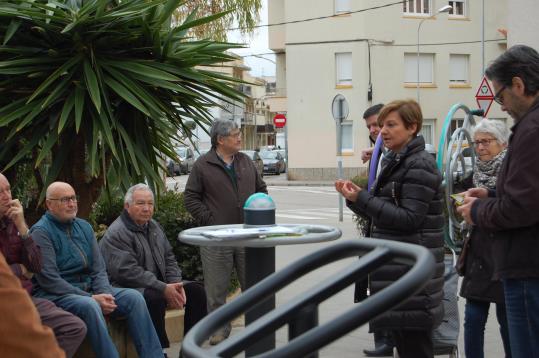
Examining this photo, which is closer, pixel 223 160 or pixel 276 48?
pixel 223 160

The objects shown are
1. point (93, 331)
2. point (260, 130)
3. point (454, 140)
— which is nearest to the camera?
point (93, 331)

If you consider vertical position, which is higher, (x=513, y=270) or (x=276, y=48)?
(x=276, y=48)

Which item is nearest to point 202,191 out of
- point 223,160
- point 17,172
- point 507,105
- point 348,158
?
point 223,160

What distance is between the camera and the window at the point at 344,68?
136ft

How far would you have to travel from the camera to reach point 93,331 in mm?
5996

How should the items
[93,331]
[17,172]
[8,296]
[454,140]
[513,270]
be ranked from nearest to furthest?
[8,296], [513,270], [93,331], [454,140], [17,172]

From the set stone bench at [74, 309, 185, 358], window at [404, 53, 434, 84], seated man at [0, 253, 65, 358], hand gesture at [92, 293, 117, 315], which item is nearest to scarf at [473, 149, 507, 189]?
hand gesture at [92, 293, 117, 315]

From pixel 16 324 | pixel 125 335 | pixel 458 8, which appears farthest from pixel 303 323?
pixel 458 8

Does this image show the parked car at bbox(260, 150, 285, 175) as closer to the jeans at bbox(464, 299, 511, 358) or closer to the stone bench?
the stone bench

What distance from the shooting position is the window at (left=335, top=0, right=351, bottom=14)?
41406mm

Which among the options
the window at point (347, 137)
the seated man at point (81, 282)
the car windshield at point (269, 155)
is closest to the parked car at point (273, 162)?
the car windshield at point (269, 155)

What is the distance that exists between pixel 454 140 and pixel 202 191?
2120mm

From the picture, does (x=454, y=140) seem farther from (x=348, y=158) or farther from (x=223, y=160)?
(x=348, y=158)

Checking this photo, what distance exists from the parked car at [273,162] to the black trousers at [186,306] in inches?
1708
